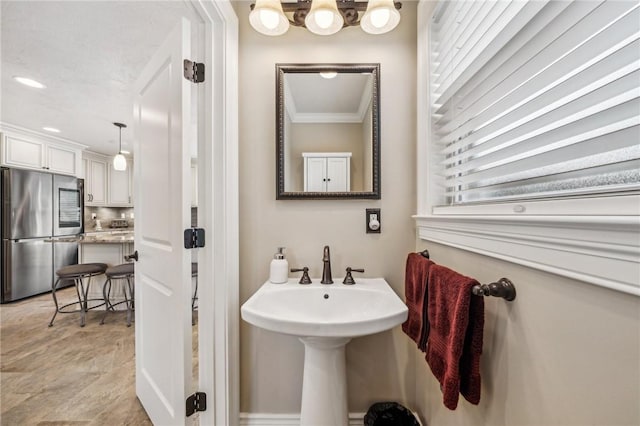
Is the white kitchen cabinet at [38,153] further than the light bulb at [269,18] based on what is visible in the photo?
Yes

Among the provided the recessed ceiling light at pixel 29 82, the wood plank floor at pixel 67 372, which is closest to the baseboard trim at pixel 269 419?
the wood plank floor at pixel 67 372

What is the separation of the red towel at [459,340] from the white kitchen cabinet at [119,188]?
251 inches

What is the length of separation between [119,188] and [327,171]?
5.86 meters

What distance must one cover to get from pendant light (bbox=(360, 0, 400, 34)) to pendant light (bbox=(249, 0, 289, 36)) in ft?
1.22

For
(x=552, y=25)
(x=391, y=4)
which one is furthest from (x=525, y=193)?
(x=391, y=4)

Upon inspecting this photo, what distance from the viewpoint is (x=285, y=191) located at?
4.52 feet

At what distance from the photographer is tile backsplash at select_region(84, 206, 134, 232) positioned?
5051 millimetres

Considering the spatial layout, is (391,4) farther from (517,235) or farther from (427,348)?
(427,348)

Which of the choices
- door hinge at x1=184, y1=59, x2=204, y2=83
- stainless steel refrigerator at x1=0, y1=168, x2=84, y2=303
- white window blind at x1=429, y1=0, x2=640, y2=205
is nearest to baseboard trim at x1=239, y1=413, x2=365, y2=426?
white window blind at x1=429, y1=0, x2=640, y2=205

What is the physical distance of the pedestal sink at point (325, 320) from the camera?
35.9 inches

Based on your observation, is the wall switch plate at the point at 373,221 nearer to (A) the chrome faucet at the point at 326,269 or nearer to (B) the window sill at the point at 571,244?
(A) the chrome faucet at the point at 326,269

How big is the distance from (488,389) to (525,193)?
1.97 ft

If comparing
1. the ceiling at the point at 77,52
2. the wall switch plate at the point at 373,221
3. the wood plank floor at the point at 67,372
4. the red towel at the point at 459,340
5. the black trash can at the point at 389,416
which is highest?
the ceiling at the point at 77,52

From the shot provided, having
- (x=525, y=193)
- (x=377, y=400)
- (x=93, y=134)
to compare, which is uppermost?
(x=93, y=134)
